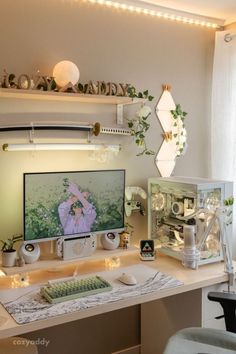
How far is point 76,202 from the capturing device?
205 cm

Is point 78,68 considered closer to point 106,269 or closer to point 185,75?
point 185,75

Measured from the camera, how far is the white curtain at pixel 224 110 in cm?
264

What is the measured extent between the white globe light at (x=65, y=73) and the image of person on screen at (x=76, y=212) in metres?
0.55

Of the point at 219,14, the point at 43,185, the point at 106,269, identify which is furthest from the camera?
the point at 219,14

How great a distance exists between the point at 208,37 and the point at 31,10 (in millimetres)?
1352

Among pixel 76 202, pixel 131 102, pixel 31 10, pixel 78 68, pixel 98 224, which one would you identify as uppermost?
pixel 31 10

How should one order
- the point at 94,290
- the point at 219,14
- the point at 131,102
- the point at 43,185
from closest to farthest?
the point at 94,290 < the point at 43,185 < the point at 131,102 < the point at 219,14

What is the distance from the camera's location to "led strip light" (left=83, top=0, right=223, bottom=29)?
2301 mm

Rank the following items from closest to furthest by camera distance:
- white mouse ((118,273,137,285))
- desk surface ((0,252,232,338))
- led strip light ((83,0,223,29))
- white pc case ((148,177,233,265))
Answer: desk surface ((0,252,232,338)) → white mouse ((118,273,137,285)) → white pc case ((148,177,233,265)) → led strip light ((83,0,223,29))

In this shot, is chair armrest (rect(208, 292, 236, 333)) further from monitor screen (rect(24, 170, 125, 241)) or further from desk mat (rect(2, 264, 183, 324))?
monitor screen (rect(24, 170, 125, 241))

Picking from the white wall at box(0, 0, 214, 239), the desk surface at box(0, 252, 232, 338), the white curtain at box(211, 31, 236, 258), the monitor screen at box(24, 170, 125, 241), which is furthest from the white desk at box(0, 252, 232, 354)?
the white curtain at box(211, 31, 236, 258)

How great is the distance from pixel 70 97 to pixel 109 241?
33.7 inches

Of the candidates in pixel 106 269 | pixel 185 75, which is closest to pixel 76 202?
pixel 106 269

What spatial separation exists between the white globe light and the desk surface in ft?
3.20
